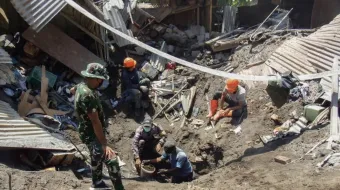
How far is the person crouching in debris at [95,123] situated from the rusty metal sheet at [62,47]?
203 inches

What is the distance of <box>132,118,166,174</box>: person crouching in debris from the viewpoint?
9070 mm

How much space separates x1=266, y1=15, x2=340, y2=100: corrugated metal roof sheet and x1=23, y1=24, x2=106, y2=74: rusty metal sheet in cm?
443

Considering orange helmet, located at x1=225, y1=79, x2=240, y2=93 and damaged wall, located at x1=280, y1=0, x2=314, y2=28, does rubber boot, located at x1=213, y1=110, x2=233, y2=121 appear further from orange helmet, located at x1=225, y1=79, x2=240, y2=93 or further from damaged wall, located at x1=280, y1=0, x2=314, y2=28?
damaged wall, located at x1=280, y1=0, x2=314, y2=28

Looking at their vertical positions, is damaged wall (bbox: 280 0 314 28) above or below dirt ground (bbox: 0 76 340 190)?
above

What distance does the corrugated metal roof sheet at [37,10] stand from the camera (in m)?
10.6

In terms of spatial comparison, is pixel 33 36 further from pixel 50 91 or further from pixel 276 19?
pixel 276 19

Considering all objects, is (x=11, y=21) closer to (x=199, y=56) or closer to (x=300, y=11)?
(x=199, y=56)

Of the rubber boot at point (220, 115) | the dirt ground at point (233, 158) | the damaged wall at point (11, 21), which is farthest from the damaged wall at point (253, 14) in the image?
the damaged wall at point (11, 21)

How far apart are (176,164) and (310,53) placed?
4500mm

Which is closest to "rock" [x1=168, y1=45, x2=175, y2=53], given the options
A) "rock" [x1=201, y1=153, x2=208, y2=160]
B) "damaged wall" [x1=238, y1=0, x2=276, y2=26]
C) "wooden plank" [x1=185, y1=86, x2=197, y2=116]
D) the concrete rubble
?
the concrete rubble

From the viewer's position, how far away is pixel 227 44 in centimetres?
1372

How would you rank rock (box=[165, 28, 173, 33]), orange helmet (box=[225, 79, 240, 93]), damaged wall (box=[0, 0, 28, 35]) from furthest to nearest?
rock (box=[165, 28, 173, 33]) → damaged wall (box=[0, 0, 28, 35]) → orange helmet (box=[225, 79, 240, 93])

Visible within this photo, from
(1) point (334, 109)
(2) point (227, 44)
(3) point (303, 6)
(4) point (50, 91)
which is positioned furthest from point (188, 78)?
(3) point (303, 6)

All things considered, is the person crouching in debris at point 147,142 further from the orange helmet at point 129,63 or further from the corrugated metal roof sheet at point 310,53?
the corrugated metal roof sheet at point 310,53
